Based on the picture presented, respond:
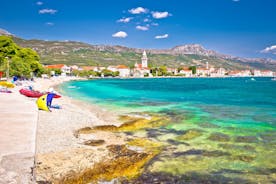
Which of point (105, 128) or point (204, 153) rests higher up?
point (105, 128)

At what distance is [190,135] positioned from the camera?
16859 millimetres

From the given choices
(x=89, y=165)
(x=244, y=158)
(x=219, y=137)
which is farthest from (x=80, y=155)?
(x=219, y=137)

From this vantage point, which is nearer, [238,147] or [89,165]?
[89,165]

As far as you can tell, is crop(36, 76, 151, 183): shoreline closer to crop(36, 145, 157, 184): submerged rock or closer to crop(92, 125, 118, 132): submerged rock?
crop(36, 145, 157, 184): submerged rock

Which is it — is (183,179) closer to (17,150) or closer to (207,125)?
(17,150)

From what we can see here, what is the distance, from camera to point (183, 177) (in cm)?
988

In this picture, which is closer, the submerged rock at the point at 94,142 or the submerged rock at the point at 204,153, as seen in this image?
the submerged rock at the point at 204,153

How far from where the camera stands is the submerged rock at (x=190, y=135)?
52.5 feet

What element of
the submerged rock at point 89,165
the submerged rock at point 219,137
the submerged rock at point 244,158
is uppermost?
the submerged rock at point 89,165

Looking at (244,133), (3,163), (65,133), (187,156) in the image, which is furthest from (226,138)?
(3,163)

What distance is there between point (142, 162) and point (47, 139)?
5580 mm

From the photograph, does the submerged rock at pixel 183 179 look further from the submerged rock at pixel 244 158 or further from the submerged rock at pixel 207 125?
the submerged rock at pixel 207 125

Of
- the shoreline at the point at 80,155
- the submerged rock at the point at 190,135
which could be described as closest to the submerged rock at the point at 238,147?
the submerged rock at the point at 190,135

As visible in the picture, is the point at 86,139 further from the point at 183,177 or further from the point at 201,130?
the point at 201,130
